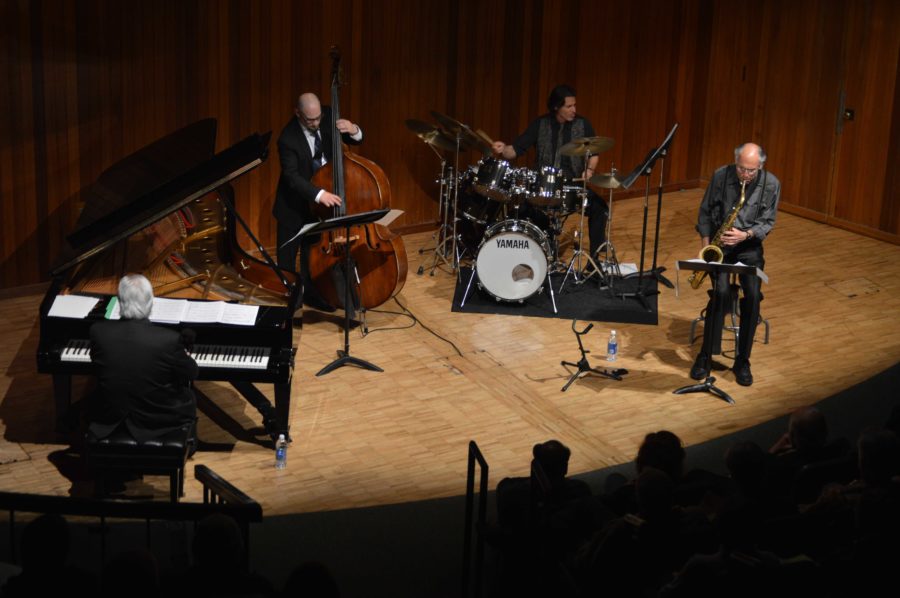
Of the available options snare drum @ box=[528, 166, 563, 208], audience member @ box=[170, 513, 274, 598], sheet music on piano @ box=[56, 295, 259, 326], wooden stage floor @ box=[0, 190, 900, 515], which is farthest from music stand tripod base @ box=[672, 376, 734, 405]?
audience member @ box=[170, 513, 274, 598]

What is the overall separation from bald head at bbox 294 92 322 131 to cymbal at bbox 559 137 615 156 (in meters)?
1.84

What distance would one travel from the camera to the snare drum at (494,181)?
9055 mm

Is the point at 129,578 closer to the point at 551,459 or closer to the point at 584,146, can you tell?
→ the point at 551,459

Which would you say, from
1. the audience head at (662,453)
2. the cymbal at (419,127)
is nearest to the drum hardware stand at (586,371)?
the cymbal at (419,127)

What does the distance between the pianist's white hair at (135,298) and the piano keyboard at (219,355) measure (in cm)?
70

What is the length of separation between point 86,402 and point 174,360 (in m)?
1.60

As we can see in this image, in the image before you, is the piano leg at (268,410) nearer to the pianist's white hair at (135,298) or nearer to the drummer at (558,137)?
the pianist's white hair at (135,298)

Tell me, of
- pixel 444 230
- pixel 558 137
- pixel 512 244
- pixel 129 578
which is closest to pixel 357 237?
pixel 512 244

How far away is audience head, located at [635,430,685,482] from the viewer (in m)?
4.89

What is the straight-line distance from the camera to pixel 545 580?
4328 millimetres

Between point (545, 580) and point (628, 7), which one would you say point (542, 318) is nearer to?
point (628, 7)

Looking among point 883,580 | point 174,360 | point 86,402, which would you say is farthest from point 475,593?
point 86,402

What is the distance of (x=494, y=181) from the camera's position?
909 cm

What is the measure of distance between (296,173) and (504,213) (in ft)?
6.58
